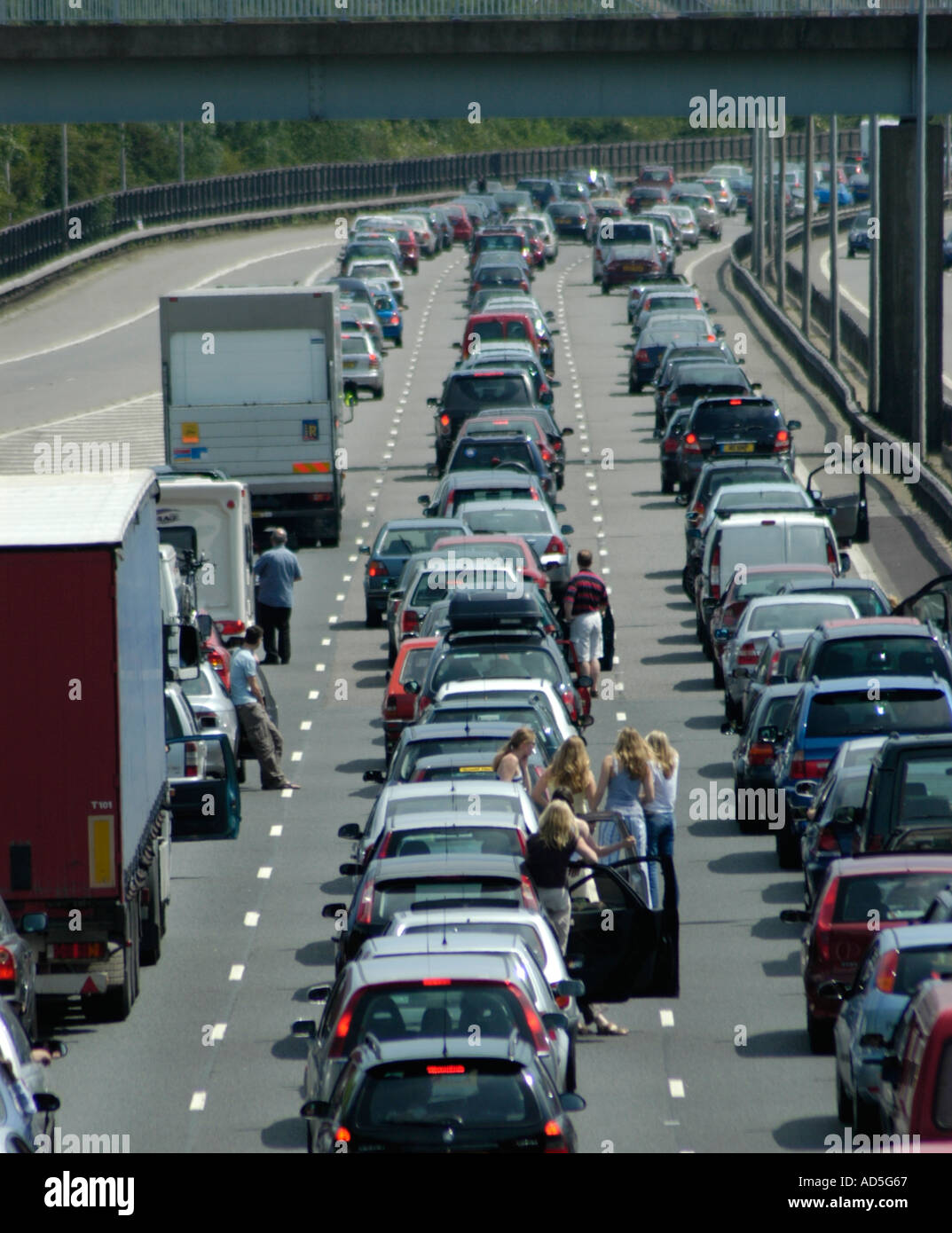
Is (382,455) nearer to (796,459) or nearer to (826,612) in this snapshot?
(796,459)

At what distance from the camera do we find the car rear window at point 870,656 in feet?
73.3

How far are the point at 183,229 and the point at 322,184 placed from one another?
16.9m

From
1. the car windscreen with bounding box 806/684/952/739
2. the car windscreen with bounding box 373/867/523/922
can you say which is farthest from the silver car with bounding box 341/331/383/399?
the car windscreen with bounding box 373/867/523/922

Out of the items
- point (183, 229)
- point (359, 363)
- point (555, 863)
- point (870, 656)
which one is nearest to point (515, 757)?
point (555, 863)

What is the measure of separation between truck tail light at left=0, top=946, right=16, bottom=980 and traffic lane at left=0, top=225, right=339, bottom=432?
3912 cm

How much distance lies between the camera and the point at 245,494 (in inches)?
1198

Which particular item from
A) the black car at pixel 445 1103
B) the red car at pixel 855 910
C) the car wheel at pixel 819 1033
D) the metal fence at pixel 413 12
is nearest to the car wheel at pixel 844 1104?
the red car at pixel 855 910

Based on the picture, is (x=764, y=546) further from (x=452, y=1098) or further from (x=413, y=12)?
(x=413, y=12)

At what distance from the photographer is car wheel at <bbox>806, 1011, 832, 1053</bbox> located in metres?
14.8

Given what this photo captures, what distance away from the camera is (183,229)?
320 ft

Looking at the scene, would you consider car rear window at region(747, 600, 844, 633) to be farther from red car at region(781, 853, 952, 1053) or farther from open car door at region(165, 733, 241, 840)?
red car at region(781, 853, 952, 1053)
